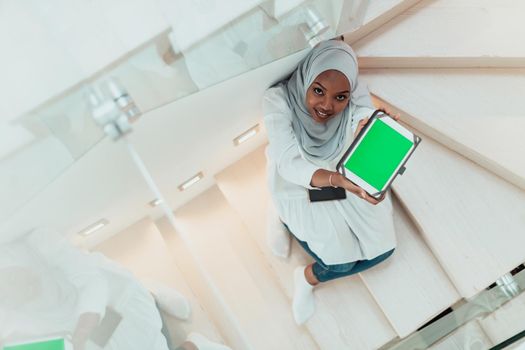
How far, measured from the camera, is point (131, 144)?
1.28 m

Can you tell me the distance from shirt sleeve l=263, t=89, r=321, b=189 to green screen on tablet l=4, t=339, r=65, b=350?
82 centimetres

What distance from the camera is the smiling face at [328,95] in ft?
4.88

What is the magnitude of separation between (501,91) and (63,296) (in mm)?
1551

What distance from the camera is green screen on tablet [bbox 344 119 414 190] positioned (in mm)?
1338

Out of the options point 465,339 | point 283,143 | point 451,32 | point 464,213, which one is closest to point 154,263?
point 283,143

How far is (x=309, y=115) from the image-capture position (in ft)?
5.43

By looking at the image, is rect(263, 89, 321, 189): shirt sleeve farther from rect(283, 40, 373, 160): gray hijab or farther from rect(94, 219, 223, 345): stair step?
rect(94, 219, 223, 345): stair step

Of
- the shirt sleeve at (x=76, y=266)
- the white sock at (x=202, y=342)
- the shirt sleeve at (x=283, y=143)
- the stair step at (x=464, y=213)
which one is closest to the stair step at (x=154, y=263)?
the white sock at (x=202, y=342)

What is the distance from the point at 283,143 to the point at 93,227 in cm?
65

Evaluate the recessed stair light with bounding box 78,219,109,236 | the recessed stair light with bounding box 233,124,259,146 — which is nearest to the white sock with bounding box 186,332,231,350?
the recessed stair light with bounding box 78,219,109,236

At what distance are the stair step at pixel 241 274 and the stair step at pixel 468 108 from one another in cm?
79

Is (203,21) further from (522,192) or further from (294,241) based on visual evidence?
(522,192)

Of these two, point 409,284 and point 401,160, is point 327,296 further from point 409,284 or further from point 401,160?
point 401,160

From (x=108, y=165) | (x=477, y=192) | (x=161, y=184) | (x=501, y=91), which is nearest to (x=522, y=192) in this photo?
(x=477, y=192)
